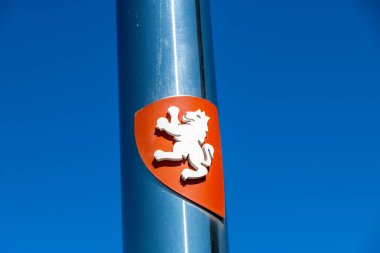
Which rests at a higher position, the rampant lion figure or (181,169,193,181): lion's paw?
the rampant lion figure

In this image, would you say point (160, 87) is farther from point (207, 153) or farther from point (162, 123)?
point (207, 153)

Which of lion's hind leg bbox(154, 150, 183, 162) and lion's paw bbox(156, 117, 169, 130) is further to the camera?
lion's paw bbox(156, 117, 169, 130)

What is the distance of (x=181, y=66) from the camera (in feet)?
16.3

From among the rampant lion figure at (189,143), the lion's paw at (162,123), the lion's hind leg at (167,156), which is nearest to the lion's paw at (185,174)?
the rampant lion figure at (189,143)

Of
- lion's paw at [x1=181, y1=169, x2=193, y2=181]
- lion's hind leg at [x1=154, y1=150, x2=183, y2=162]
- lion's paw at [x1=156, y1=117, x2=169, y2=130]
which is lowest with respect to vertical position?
lion's paw at [x1=181, y1=169, x2=193, y2=181]

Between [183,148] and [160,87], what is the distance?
2.17 feet

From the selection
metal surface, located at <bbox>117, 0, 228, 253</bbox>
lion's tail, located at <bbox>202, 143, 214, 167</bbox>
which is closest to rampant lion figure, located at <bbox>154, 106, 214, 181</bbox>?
lion's tail, located at <bbox>202, 143, 214, 167</bbox>

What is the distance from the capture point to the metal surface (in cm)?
451

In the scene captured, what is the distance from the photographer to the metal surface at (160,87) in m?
4.51

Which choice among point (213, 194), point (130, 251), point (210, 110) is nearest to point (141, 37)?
point (210, 110)

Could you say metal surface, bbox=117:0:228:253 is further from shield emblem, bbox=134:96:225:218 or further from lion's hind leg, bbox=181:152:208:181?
lion's hind leg, bbox=181:152:208:181

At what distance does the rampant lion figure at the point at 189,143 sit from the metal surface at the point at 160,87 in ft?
0.75

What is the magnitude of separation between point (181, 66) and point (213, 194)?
1.19 metres

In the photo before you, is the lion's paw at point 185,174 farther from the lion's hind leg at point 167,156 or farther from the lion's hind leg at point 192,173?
the lion's hind leg at point 167,156
